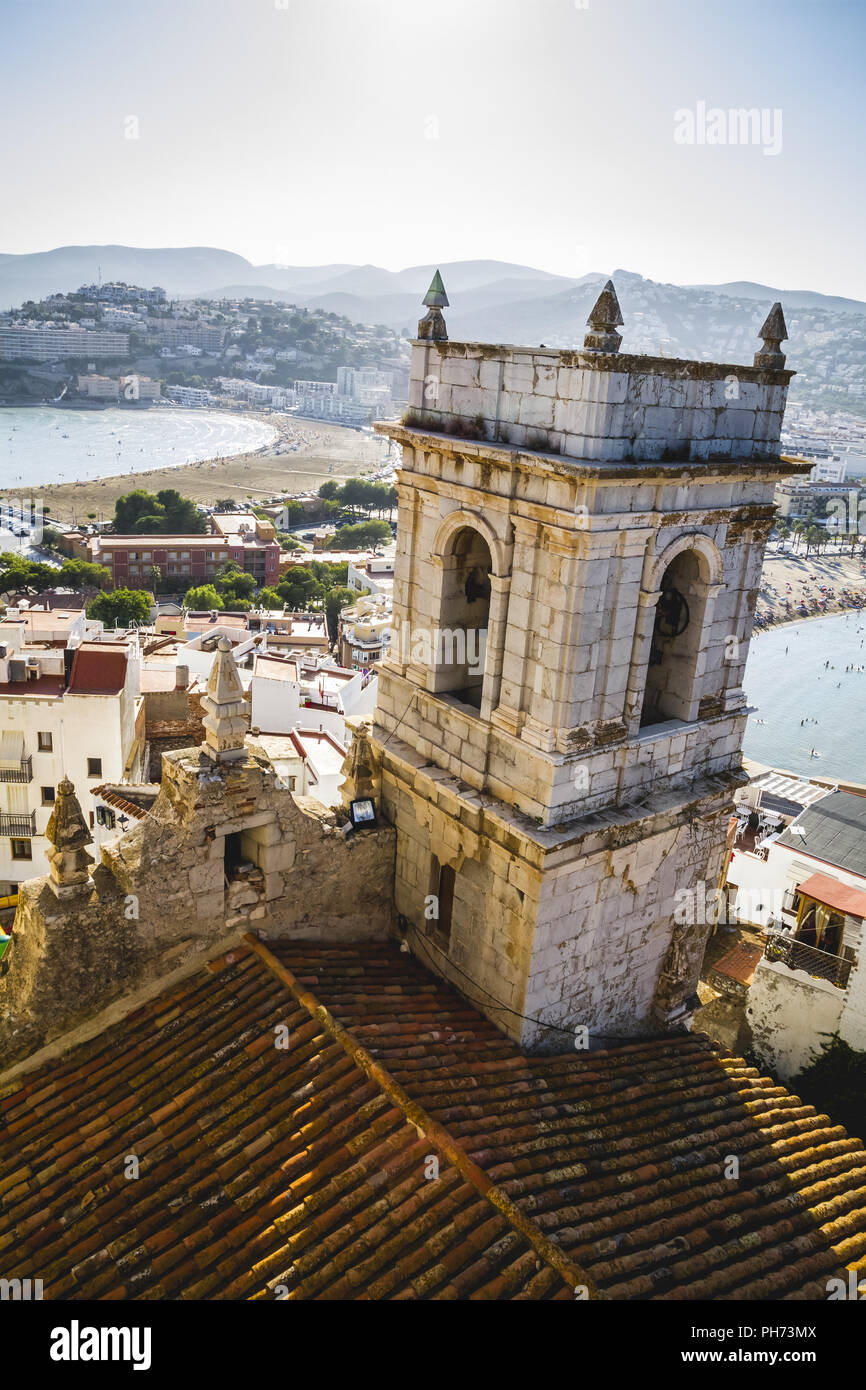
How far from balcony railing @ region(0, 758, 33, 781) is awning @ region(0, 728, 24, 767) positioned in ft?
0.43

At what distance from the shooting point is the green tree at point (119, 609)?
82.9 metres

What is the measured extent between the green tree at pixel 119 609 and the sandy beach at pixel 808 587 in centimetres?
7431

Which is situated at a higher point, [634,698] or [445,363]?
[445,363]

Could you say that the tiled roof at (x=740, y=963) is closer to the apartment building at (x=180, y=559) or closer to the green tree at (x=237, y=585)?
the green tree at (x=237, y=585)

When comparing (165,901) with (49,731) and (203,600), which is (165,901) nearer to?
(49,731)

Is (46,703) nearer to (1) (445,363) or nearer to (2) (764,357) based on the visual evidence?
(1) (445,363)

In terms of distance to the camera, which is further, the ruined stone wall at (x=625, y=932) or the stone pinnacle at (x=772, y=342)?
the stone pinnacle at (x=772, y=342)

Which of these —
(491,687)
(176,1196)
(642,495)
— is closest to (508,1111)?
(176,1196)

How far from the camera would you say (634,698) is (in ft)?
38.7

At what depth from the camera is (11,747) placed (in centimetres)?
3362

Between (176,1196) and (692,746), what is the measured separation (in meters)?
7.72

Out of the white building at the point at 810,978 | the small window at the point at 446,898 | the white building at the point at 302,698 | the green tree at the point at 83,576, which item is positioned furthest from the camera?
the green tree at the point at 83,576

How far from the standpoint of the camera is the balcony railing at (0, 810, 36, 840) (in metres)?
34.2

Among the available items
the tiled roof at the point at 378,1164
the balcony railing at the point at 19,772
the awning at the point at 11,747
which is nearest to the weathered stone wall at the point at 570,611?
the tiled roof at the point at 378,1164
